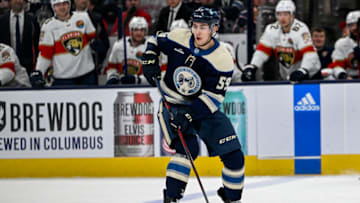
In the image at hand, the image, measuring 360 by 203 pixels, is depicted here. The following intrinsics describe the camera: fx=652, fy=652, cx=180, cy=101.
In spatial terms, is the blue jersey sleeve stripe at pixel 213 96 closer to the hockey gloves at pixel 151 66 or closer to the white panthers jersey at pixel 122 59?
the hockey gloves at pixel 151 66

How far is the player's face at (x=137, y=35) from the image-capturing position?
20.0ft

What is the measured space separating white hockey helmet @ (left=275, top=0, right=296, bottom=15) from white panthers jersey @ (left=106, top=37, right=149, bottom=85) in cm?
129

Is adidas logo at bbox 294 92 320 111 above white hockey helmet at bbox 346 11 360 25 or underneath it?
underneath

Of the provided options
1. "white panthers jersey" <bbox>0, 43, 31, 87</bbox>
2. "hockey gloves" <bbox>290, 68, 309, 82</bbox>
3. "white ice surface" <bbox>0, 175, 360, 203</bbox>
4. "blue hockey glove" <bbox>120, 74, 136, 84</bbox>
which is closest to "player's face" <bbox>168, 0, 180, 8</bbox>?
"blue hockey glove" <bbox>120, 74, 136, 84</bbox>

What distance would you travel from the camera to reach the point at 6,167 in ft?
19.4

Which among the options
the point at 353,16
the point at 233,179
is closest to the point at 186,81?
the point at 233,179

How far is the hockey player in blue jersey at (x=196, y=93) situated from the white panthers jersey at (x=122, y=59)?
2125 mm

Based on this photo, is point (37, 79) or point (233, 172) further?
point (37, 79)

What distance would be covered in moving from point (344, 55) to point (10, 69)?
3060 mm

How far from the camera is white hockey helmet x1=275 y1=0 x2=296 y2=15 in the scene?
19.2 feet

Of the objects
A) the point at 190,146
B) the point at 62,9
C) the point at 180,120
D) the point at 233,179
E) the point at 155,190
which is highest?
the point at 62,9

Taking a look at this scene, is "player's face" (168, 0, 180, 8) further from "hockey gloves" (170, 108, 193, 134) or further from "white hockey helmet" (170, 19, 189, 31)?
"hockey gloves" (170, 108, 193, 134)

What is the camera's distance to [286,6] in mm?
5840

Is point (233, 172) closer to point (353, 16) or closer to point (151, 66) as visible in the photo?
point (151, 66)
